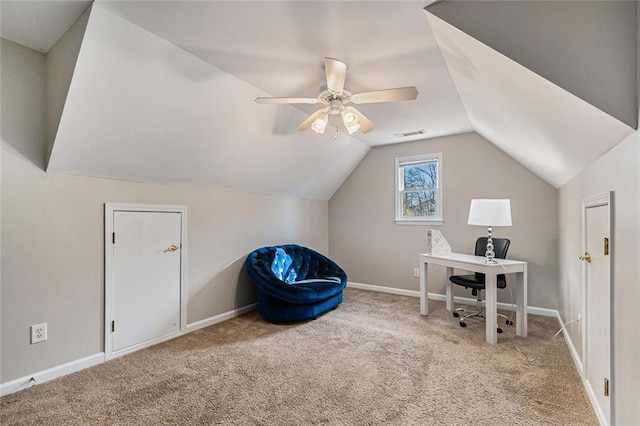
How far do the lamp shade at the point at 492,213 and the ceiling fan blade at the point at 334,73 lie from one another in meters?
1.95

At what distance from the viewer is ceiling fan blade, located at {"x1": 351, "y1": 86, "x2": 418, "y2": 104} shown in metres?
2.11

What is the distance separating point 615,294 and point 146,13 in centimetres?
300

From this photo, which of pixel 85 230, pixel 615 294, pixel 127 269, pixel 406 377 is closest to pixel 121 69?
pixel 85 230

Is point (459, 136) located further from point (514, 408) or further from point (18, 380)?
point (18, 380)

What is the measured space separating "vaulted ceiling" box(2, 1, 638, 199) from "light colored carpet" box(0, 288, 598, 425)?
161 centimetres

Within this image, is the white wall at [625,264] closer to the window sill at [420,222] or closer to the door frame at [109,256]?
the window sill at [420,222]

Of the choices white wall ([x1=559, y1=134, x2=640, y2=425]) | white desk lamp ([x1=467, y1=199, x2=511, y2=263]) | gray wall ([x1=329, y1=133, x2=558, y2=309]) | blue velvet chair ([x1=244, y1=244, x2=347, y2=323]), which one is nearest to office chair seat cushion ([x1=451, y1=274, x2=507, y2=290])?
white desk lamp ([x1=467, y1=199, x2=511, y2=263])

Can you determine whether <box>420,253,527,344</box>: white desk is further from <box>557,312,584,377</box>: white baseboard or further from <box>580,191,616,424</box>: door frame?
<box>580,191,616,424</box>: door frame

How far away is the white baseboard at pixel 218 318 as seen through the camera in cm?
327

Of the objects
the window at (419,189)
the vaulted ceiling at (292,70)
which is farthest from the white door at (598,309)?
the window at (419,189)

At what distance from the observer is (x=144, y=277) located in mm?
2863

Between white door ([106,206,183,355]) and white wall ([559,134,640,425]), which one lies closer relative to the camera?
white wall ([559,134,640,425])

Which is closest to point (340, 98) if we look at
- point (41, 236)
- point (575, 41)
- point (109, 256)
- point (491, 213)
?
point (575, 41)

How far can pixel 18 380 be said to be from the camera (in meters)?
2.12
